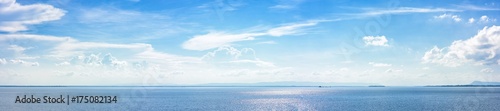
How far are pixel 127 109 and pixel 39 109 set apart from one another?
16515 millimetres

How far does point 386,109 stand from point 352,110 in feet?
25.6

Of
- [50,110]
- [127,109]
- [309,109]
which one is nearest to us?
[50,110]

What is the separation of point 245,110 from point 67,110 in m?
35.9

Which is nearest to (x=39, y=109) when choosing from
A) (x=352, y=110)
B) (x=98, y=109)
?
(x=98, y=109)

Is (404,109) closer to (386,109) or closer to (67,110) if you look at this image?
(386,109)

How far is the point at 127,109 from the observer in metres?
88.8

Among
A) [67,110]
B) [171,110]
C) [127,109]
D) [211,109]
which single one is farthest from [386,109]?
[67,110]

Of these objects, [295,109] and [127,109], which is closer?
[127,109]

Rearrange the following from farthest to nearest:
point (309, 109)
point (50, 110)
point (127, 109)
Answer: point (309, 109), point (127, 109), point (50, 110)

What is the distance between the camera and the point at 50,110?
271 feet

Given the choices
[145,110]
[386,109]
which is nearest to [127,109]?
[145,110]

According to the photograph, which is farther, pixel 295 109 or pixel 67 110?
pixel 295 109

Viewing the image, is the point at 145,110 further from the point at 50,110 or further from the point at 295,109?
the point at 295,109

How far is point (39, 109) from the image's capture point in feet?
276
